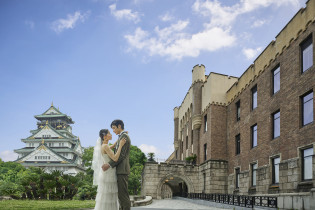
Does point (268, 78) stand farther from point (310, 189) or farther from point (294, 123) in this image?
point (310, 189)

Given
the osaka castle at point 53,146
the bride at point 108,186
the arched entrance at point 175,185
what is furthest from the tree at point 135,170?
the bride at point 108,186

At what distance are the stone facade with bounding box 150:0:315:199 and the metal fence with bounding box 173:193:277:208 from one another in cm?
107

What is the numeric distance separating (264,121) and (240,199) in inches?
201

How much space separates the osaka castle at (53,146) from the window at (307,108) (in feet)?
184

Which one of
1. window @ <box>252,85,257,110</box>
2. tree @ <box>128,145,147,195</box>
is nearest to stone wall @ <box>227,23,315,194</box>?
window @ <box>252,85,257,110</box>

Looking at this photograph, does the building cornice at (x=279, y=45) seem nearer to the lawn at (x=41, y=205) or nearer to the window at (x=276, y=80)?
the window at (x=276, y=80)

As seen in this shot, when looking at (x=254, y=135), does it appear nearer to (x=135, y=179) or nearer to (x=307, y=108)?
(x=307, y=108)

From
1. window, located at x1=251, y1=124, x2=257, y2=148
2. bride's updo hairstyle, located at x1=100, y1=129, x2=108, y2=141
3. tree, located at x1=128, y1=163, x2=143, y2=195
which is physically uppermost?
window, located at x1=251, y1=124, x2=257, y2=148

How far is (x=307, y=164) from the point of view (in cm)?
1480

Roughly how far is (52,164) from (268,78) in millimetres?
58824

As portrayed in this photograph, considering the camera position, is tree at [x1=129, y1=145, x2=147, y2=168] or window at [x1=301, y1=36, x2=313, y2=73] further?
tree at [x1=129, y1=145, x2=147, y2=168]

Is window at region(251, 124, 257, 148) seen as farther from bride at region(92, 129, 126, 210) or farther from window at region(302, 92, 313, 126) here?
bride at region(92, 129, 126, 210)

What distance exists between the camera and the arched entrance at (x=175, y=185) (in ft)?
103

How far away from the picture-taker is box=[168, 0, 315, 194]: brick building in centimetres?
1548
